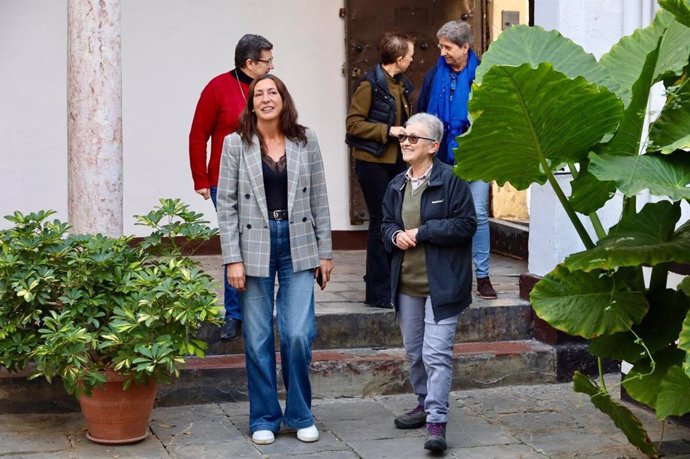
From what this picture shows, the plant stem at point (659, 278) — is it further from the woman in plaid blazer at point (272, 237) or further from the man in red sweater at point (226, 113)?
the man in red sweater at point (226, 113)

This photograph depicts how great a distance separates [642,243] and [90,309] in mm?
2778

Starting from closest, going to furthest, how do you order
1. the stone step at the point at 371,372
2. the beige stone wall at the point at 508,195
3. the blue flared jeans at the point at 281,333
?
the blue flared jeans at the point at 281,333 < the stone step at the point at 371,372 < the beige stone wall at the point at 508,195

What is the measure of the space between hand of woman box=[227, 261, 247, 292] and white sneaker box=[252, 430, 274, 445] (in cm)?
78

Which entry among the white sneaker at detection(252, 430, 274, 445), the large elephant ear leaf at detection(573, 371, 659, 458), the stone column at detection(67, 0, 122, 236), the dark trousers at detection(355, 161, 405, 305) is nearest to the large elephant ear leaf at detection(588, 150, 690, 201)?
the large elephant ear leaf at detection(573, 371, 659, 458)

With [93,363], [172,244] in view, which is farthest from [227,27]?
[93,363]

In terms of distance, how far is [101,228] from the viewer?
25.6ft

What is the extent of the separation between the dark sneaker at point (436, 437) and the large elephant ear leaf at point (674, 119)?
6.54 ft

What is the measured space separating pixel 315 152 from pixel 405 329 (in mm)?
1053

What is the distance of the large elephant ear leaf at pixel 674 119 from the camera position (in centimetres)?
582

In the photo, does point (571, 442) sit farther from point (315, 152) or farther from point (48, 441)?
point (48, 441)

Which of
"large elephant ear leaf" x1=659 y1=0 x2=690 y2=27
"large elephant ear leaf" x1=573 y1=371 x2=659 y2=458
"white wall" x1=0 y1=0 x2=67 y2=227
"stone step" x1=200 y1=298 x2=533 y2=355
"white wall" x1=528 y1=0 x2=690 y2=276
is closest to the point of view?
"large elephant ear leaf" x1=659 y1=0 x2=690 y2=27

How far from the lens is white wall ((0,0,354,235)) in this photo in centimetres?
1071

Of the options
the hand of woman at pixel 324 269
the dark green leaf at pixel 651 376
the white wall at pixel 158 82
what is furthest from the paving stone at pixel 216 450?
the white wall at pixel 158 82

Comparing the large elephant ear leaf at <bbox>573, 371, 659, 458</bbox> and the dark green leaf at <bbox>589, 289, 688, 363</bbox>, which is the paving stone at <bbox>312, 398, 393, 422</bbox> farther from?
the dark green leaf at <bbox>589, 289, 688, 363</bbox>
